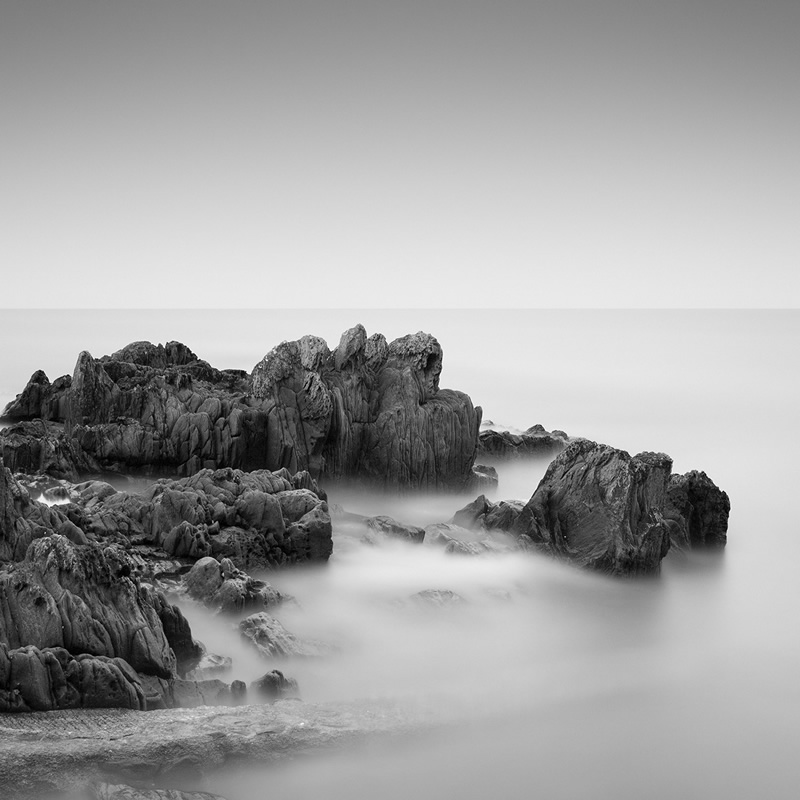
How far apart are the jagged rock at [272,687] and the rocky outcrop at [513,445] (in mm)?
18073

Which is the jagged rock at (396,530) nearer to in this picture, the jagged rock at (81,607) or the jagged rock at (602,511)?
the jagged rock at (602,511)

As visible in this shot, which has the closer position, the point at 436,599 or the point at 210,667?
the point at 210,667

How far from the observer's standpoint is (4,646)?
12570mm

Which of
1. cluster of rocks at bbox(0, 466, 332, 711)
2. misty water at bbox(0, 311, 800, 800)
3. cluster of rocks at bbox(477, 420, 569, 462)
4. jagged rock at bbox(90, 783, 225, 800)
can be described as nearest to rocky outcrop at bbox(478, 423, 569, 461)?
cluster of rocks at bbox(477, 420, 569, 462)

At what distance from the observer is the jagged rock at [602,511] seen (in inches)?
857

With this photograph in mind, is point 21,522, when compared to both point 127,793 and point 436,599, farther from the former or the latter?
point 436,599

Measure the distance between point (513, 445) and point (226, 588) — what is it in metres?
16.8

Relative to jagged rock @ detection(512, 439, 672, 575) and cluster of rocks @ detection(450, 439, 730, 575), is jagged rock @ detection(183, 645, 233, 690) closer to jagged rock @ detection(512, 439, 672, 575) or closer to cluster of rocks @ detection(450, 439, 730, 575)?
cluster of rocks @ detection(450, 439, 730, 575)

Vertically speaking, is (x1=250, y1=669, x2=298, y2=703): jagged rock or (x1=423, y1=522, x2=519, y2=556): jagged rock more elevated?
(x1=423, y1=522, x2=519, y2=556): jagged rock

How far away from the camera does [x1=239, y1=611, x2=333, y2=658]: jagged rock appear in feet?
53.9

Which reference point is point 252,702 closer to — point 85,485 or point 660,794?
point 660,794

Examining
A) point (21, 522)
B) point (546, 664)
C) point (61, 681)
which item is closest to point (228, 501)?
point (21, 522)

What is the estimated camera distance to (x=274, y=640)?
16.6m

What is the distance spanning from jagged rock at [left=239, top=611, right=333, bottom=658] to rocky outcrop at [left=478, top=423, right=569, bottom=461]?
16.1 meters
